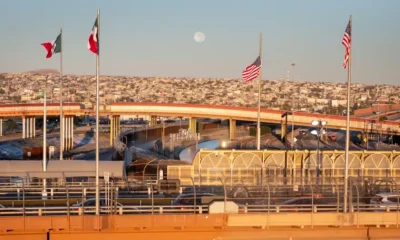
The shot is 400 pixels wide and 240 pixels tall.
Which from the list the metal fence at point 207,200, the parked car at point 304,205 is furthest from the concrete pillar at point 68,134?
the parked car at point 304,205

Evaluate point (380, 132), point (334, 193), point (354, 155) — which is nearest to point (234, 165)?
point (354, 155)

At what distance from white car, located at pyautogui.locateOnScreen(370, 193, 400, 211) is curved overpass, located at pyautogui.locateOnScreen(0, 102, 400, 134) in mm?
34660

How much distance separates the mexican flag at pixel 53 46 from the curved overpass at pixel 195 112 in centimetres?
2721

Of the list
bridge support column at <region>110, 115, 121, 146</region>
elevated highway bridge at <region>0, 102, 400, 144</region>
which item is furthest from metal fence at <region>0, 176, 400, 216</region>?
bridge support column at <region>110, 115, 121, 146</region>

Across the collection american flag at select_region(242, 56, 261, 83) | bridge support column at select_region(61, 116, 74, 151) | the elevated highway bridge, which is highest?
american flag at select_region(242, 56, 261, 83)

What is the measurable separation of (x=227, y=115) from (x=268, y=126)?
740cm

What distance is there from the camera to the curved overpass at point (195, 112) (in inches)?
2197

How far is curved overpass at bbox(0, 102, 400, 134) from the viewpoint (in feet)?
183

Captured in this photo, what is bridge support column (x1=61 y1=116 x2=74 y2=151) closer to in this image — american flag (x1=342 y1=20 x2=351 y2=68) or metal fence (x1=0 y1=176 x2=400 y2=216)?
metal fence (x1=0 y1=176 x2=400 y2=216)

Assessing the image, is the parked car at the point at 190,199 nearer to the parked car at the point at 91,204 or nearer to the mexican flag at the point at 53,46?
the parked car at the point at 91,204

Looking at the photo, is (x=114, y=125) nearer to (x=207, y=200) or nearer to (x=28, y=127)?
(x=28, y=127)

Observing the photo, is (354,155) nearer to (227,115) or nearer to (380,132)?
(380,132)

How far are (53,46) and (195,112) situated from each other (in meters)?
34.0

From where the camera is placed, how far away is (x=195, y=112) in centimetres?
6338
